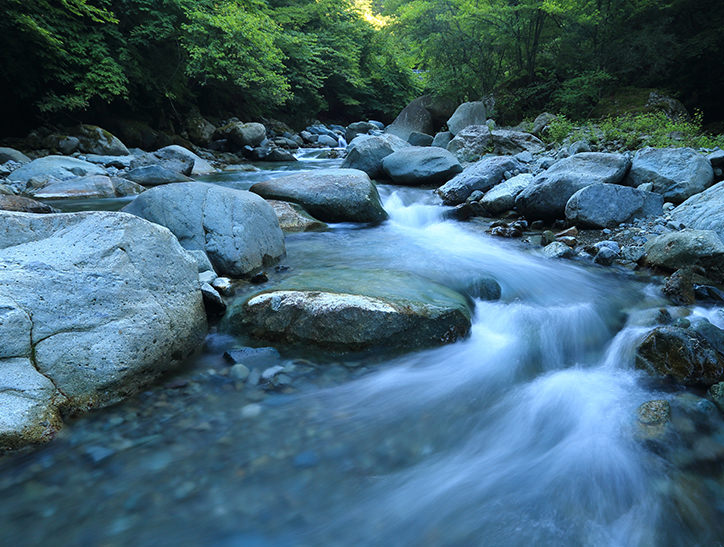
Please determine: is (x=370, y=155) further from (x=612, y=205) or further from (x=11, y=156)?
(x=11, y=156)

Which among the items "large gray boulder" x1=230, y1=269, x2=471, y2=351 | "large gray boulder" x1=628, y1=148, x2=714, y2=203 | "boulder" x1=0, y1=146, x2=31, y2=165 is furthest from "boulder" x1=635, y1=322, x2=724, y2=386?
"boulder" x1=0, y1=146, x2=31, y2=165

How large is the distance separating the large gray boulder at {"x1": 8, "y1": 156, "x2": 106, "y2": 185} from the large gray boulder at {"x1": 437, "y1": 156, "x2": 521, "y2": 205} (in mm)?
7884

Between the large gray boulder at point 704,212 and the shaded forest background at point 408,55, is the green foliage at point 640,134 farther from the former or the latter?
the large gray boulder at point 704,212

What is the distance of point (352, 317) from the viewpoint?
2.98m

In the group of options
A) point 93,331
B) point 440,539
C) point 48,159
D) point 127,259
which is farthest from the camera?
point 48,159

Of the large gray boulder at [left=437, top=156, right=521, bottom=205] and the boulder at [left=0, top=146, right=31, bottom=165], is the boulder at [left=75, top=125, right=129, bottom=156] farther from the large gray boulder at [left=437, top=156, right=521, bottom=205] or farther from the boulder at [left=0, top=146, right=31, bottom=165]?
the large gray boulder at [left=437, top=156, right=521, bottom=205]

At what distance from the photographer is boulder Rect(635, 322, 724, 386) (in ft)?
8.65

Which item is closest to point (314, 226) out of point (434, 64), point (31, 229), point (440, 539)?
point (31, 229)

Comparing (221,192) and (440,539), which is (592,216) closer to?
(221,192)

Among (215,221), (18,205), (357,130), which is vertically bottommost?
(18,205)

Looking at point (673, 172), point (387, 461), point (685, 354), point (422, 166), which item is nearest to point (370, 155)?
point (422, 166)

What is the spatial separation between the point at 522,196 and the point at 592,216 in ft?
4.00

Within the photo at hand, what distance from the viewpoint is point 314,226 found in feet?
21.0

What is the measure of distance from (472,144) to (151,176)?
348 inches
